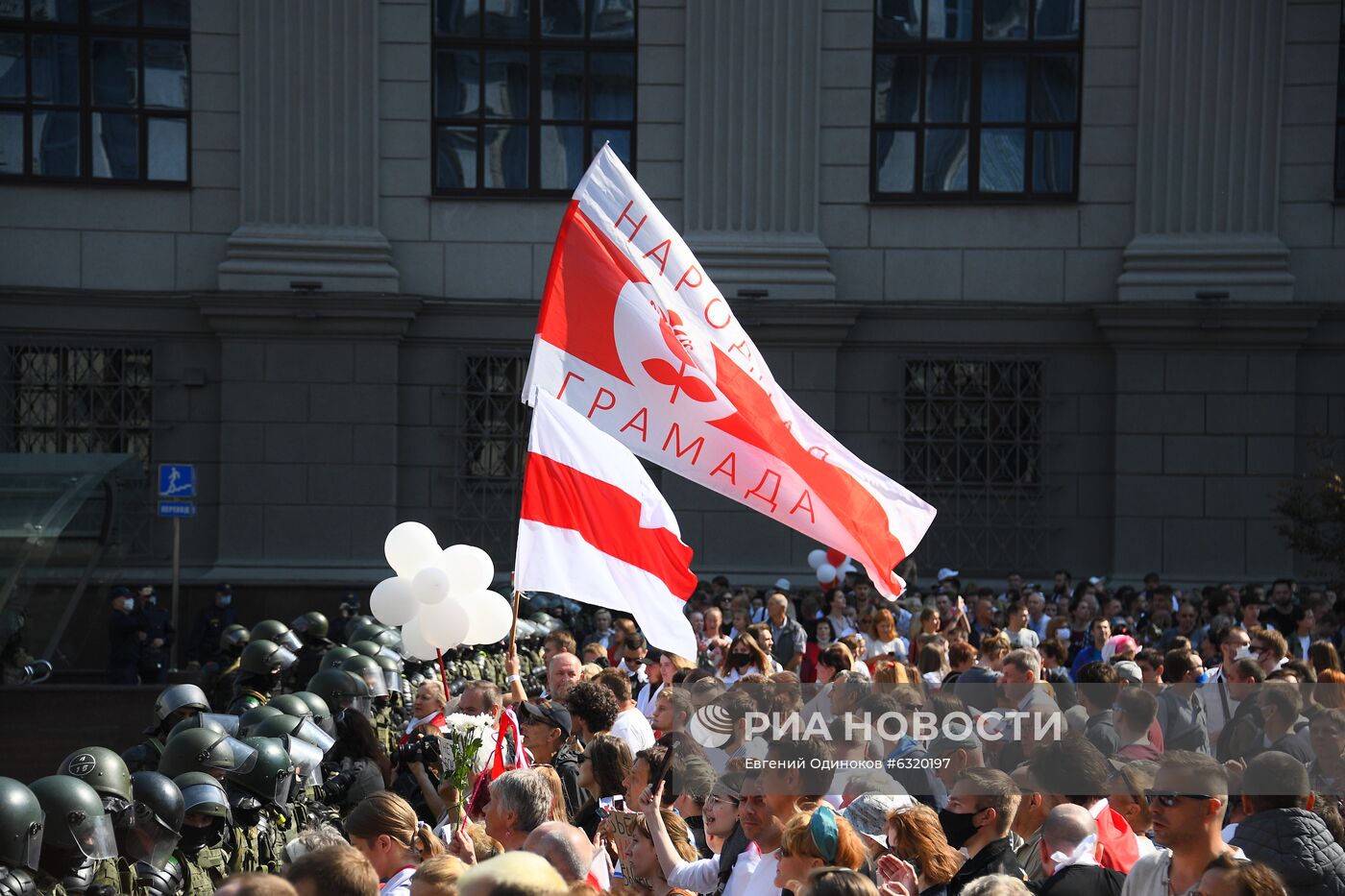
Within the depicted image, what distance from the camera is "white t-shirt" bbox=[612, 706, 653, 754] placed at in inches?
370

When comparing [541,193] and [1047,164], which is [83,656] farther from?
[1047,164]

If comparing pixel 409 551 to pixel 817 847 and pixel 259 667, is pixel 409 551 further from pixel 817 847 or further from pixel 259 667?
pixel 817 847

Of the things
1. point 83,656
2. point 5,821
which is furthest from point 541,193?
point 5,821

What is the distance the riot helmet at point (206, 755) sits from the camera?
828 cm

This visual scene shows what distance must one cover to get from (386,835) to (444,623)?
485cm

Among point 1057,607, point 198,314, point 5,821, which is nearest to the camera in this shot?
point 5,821

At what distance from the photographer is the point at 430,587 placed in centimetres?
1089

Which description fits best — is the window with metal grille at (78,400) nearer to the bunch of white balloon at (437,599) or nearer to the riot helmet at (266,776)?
the bunch of white balloon at (437,599)

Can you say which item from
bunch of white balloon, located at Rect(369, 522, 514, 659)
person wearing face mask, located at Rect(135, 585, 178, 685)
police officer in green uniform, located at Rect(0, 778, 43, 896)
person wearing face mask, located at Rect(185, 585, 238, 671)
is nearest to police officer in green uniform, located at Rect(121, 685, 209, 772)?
bunch of white balloon, located at Rect(369, 522, 514, 659)

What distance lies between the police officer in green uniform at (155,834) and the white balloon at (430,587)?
3.77m

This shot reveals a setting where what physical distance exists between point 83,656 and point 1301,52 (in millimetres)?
19574

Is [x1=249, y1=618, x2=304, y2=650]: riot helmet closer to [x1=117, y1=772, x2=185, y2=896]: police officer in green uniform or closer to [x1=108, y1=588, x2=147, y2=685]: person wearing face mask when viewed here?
[x1=108, y1=588, x2=147, y2=685]: person wearing face mask

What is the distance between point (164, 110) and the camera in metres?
24.7

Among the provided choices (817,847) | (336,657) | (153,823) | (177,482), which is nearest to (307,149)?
(177,482)
